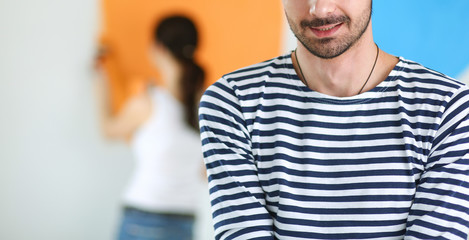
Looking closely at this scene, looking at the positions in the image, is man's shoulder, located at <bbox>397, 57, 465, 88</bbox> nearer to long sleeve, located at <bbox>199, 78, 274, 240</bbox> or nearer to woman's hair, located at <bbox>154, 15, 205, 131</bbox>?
long sleeve, located at <bbox>199, 78, 274, 240</bbox>

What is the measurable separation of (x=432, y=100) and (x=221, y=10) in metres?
1.43

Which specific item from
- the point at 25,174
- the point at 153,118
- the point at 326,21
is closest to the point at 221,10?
the point at 153,118

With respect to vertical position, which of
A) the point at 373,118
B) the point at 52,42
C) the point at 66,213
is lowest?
the point at 66,213

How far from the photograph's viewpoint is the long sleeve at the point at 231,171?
96cm

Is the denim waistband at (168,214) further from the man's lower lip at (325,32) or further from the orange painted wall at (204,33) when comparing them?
the man's lower lip at (325,32)

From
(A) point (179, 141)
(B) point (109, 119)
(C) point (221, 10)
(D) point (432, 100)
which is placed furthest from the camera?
(B) point (109, 119)

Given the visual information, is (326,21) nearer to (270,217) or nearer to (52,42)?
(270,217)

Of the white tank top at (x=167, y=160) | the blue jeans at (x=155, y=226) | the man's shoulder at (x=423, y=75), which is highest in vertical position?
the man's shoulder at (x=423, y=75)

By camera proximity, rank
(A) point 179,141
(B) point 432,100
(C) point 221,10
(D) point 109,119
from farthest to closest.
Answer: (D) point 109,119
(C) point 221,10
(A) point 179,141
(B) point 432,100

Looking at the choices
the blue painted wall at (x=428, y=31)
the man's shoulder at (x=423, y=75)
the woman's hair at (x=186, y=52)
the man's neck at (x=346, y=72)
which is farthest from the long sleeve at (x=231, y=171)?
the woman's hair at (x=186, y=52)

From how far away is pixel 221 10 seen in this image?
2281 millimetres

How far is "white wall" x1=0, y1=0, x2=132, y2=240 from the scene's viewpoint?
7.98ft

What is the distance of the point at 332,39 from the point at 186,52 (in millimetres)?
1254

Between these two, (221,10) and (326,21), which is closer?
(326,21)
